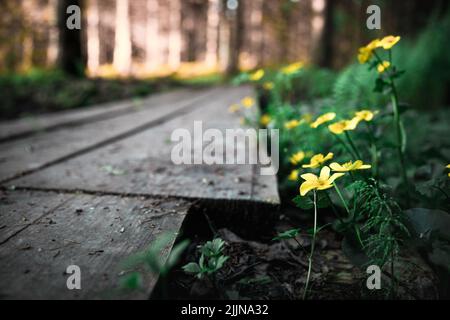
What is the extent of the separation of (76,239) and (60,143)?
1.63 meters

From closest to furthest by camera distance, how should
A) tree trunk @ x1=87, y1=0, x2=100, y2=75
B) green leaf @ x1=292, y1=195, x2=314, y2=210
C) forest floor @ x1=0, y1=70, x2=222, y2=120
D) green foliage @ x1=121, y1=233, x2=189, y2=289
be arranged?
green foliage @ x1=121, y1=233, x2=189, y2=289 → green leaf @ x1=292, y1=195, x2=314, y2=210 → forest floor @ x1=0, y1=70, x2=222, y2=120 → tree trunk @ x1=87, y1=0, x2=100, y2=75

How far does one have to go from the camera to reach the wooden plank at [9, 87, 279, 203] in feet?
4.44

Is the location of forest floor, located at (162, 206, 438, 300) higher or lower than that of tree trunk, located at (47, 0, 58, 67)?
lower

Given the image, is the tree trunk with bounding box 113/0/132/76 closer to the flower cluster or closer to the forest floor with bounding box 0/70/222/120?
the forest floor with bounding box 0/70/222/120

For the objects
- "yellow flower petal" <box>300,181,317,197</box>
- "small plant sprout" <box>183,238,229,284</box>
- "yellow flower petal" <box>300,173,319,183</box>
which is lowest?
"small plant sprout" <box>183,238,229,284</box>

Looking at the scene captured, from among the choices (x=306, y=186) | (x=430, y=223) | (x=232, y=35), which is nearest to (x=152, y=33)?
(x=232, y=35)

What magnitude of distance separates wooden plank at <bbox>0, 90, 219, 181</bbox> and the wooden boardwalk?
0.03 ft

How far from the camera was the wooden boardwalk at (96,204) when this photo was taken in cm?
83

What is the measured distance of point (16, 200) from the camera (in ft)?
4.20

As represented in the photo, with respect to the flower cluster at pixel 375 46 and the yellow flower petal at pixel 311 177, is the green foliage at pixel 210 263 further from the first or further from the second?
the flower cluster at pixel 375 46

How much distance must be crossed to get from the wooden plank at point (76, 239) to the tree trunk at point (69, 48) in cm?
675

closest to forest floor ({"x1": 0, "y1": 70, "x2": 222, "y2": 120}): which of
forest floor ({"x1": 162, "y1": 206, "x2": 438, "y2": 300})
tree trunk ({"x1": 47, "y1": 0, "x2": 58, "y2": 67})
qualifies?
tree trunk ({"x1": 47, "y1": 0, "x2": 58, "y2": 67})

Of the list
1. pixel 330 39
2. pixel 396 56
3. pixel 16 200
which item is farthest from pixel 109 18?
pixel 16 200

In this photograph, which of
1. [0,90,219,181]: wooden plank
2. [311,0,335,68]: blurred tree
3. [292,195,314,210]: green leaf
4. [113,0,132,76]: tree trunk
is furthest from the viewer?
[113,0,132,76]: tree trunk
